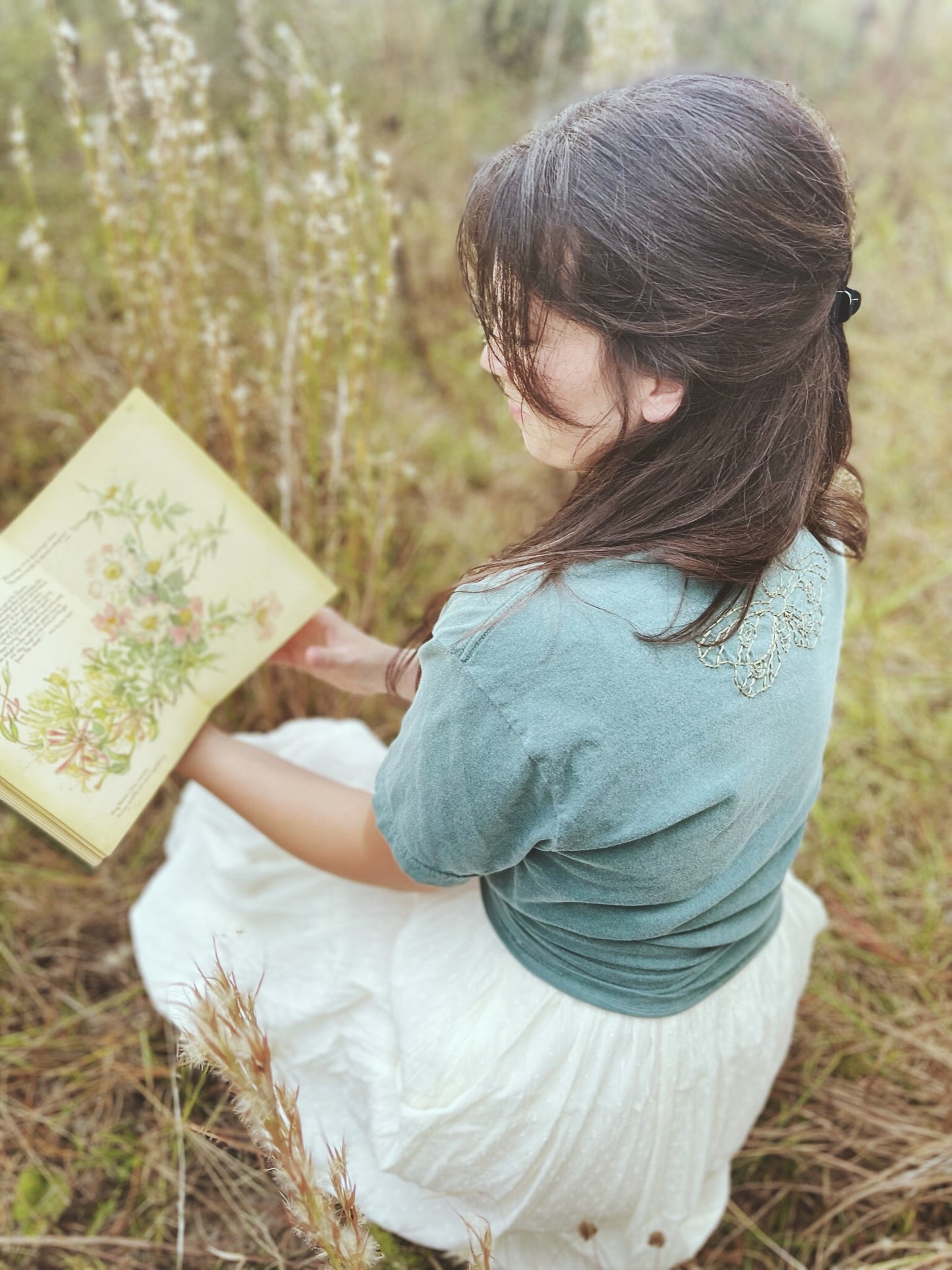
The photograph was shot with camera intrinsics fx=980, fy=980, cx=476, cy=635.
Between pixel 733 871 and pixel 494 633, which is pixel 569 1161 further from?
pixel 494 633

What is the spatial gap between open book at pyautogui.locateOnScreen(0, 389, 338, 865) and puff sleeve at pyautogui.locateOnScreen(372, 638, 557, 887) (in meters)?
0.29

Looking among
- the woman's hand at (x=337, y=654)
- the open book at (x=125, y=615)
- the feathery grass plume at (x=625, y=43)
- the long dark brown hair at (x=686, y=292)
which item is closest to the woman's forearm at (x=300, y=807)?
the open book at (x=125, y=615)

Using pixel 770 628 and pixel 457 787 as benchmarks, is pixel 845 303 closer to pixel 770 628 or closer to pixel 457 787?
pixel 770 628

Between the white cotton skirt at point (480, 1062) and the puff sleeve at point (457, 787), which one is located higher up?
the puff sleeve at point (457, 787)

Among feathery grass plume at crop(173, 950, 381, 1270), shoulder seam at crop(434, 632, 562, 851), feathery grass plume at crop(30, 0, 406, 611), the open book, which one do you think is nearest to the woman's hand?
the open book

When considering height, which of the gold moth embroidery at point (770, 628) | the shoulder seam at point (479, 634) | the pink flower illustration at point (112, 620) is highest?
the pink flower illustration at point (112, 620)

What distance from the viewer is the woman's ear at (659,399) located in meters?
0.71

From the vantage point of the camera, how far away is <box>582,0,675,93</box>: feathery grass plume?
2111 millimetres

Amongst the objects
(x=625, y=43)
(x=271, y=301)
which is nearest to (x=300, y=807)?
(x=271, y=301)

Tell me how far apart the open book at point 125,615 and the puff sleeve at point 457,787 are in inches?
11.4

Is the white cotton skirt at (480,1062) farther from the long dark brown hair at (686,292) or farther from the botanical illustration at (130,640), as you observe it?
the long dark brown hair at (686,292)

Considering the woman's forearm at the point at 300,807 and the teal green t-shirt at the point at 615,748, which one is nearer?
the teal green t-shirt at the point at 615,748

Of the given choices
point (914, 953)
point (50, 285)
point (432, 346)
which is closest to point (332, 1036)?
point (914, 953)

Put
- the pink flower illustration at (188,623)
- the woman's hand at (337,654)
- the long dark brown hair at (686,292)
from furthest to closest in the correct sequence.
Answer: the woman's hand at (337,654), the pink flower illustration at (188,623), the long dark brown hair at (686,292)
